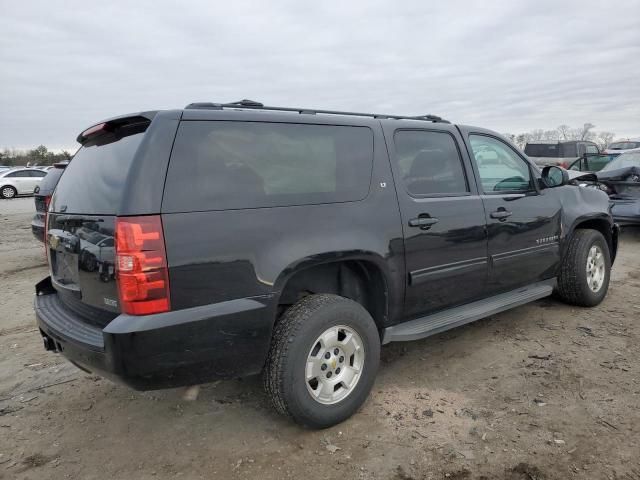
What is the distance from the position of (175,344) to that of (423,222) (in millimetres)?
1821

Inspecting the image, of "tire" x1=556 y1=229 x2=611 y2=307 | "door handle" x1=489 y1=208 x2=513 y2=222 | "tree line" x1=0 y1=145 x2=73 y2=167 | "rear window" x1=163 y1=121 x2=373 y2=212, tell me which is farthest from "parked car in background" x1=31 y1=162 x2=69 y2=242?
"tree line" x1=0 y1=145 x2=73 y2=167

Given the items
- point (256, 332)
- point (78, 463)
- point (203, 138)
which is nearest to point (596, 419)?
point (256, 332)

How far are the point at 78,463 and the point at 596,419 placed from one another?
298 cm

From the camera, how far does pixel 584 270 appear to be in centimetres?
471

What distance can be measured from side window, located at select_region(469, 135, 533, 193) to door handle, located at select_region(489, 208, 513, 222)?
0.19 m

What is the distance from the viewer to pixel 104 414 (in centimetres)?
317

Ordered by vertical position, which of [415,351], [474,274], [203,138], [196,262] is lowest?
[415,351]

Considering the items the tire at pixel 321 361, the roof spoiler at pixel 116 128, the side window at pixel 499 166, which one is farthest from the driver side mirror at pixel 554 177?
the roof spoiler at pixel 116 128

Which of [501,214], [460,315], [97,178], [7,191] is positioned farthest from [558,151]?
[7,191]

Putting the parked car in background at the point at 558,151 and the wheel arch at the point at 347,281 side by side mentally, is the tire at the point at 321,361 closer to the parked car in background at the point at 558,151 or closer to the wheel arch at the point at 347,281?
the wheel arch at the point at 347,281

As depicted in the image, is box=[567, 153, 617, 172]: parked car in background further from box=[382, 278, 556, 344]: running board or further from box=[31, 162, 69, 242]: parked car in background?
box=[31, 162, 69, 242]: parked car in background

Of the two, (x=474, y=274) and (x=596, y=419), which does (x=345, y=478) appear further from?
(x=474, y=274)

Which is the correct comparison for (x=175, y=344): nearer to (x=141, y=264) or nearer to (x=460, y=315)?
→ (x=141, y=264)

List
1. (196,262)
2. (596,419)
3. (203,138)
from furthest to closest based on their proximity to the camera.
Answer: (596,419)
(203,138)
(196,262)
